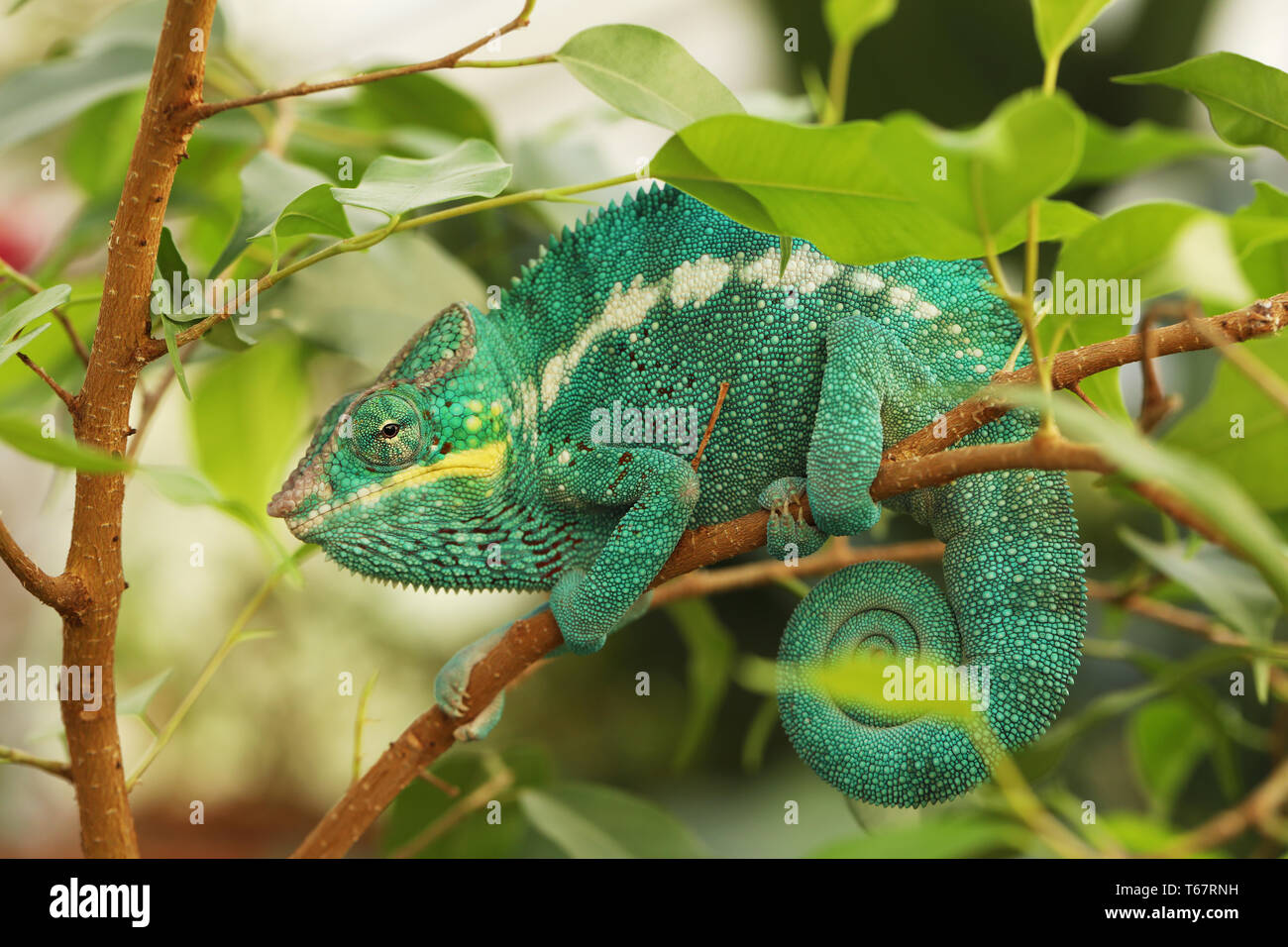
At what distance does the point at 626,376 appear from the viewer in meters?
1.31

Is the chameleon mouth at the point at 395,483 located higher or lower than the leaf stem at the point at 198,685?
higher

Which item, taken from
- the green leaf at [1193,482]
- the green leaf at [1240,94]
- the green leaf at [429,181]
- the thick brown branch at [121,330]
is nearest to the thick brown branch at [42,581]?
the thick brown branch at [121,330]

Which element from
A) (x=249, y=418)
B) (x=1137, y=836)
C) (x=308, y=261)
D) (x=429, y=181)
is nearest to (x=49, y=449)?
(x=308, y=261)

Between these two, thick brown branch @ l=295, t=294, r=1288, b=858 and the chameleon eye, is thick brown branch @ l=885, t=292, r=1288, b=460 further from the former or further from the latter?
the chameleon eye

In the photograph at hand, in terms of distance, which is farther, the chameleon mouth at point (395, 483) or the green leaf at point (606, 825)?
the green leaf at point (606, 825)

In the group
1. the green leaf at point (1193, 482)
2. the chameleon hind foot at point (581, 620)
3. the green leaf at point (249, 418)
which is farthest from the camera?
the green leaf at point (249, 418)

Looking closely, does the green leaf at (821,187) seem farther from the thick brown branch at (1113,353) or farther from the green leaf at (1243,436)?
the green leaf at (1243,436)

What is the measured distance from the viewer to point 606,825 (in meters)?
1.57

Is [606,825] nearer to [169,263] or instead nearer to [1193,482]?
[169,263]

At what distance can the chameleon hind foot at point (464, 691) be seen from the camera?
124 centimetres

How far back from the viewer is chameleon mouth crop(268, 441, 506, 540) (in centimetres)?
122

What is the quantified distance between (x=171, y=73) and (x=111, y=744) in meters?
0.75

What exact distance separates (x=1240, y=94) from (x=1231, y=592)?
72 centimetres
